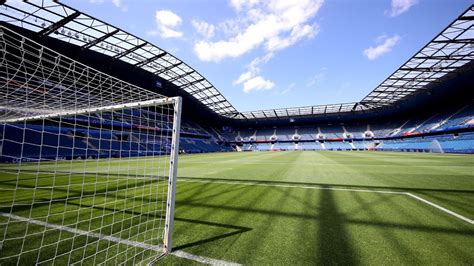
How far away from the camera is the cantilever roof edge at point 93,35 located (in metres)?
14.2

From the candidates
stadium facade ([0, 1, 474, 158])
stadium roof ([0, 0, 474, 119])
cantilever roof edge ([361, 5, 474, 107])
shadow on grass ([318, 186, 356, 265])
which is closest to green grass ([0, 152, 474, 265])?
shadow on grass ([318, 186, 356, 265])

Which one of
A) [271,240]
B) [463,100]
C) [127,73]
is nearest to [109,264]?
[271,240]

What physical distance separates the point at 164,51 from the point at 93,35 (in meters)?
6.08

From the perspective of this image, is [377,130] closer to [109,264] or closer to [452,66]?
[452,66]

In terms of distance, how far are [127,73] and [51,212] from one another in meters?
26.0

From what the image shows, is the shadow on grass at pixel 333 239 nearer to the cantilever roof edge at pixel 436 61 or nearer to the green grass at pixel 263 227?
the green grass at pixel 263 227

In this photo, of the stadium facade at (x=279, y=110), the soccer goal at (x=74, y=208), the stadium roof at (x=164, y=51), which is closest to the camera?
the soccer goal at (x=74, y=208)

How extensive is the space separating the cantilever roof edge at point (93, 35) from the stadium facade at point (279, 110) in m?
0.07

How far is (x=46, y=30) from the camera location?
53.8 feet

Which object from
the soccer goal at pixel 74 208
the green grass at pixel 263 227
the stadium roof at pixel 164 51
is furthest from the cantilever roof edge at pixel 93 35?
the green grass at pixel 263 227

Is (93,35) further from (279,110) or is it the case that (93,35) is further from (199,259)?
(279,110)

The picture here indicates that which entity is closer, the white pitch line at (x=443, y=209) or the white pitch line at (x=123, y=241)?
the white pitch line at (x=123, y=241)

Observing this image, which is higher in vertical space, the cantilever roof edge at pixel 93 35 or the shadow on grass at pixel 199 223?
the cantilever roof edge at pixel 93 35

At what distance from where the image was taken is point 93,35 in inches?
695
